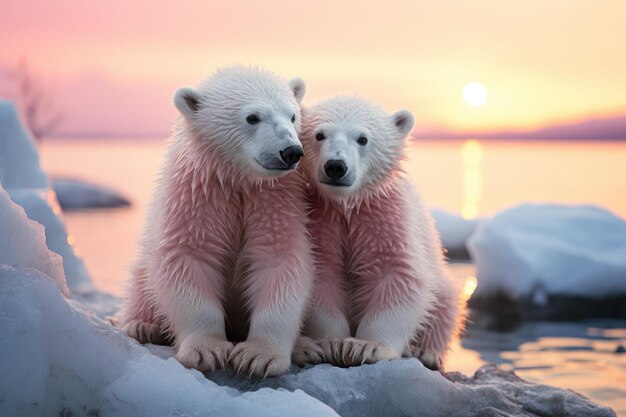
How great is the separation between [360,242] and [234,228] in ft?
2.14

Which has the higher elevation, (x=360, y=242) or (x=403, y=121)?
(x=403, y=121)

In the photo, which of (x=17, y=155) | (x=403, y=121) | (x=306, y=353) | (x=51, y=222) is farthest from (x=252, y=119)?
(x=17, y=155)

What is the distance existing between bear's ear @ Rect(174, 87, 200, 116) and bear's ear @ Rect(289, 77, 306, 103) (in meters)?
0.49

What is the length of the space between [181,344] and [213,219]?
59 cm

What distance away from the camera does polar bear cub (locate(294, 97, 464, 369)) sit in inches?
154

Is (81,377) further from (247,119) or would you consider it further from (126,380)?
(247,119)

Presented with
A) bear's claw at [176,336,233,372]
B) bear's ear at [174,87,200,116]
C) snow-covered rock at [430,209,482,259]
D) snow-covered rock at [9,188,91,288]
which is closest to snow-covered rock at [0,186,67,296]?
bear's claw at [176,336,233,372]

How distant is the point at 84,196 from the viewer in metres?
26.6

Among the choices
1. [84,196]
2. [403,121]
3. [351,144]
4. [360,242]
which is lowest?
[84,196]

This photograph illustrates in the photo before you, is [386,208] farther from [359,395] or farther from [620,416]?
[620,416]

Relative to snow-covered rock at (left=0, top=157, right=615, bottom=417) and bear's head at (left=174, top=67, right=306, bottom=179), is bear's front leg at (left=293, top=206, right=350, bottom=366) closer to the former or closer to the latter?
snow-covered rock at (left=0, top=157, right=615, bottom=417)

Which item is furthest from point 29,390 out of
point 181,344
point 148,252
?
point 148,252

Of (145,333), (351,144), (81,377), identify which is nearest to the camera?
(81,377)

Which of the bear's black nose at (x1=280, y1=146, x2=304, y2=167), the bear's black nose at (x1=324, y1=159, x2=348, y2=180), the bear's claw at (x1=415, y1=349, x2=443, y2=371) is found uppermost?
the bear's black nose at (x1=280, y1=146, x2=304, y2=167)
